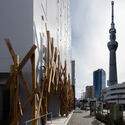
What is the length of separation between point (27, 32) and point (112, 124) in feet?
26.8

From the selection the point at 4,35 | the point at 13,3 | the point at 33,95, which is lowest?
the point at 33,95

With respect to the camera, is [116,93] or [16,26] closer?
[16,26]

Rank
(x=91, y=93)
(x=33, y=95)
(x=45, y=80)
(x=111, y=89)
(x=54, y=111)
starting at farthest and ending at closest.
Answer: (x=111, y=89) < (x=91, y=93) < (x=54, y=111) < (x=45, y=80) < (x=33, y=95)

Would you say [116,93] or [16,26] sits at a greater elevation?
[16,26]

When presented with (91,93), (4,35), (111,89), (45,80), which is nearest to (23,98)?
(45,80)

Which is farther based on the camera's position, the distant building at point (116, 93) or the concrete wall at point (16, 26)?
the distant building at point (116, 93)

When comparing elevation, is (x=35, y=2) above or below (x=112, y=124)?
above

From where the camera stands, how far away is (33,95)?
2381cm

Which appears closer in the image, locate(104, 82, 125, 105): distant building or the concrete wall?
the concrete wall

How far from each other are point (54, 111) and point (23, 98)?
68.3 ft

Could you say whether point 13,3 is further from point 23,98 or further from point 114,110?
point 114,110

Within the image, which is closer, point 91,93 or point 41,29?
point 41,29

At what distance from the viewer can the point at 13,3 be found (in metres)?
28.4

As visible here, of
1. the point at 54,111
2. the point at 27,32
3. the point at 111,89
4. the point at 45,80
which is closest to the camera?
the point at 27,32
